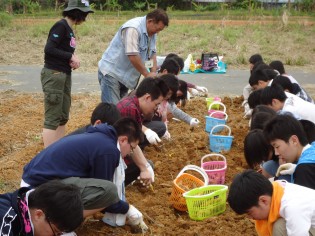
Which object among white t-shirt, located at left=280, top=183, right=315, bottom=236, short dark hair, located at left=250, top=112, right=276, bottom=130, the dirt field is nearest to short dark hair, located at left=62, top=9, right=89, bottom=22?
the dirt field

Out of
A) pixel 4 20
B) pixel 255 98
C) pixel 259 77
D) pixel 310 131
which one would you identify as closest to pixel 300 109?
pixel 310 131

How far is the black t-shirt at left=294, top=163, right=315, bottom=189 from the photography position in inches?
120

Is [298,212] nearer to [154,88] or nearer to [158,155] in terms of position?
[154,88]

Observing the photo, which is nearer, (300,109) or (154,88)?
(154,88)

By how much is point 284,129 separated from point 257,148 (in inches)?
23.2

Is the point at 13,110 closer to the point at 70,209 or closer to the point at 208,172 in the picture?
the point at 208,172

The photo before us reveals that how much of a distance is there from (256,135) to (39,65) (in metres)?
9.71

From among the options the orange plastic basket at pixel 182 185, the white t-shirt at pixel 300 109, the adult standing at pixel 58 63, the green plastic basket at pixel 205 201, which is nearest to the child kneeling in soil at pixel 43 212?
the green plastic basket at pixel 205 201

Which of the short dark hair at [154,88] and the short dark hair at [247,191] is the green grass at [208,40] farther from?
the short dark hair at [247,191]

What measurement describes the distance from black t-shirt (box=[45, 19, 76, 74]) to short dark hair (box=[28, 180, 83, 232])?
2.53 m

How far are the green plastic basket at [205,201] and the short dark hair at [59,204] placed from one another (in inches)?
47.6

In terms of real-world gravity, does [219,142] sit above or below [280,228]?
below

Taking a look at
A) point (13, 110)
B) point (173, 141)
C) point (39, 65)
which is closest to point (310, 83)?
point (173, 141)

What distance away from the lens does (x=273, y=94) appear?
4742 mm
